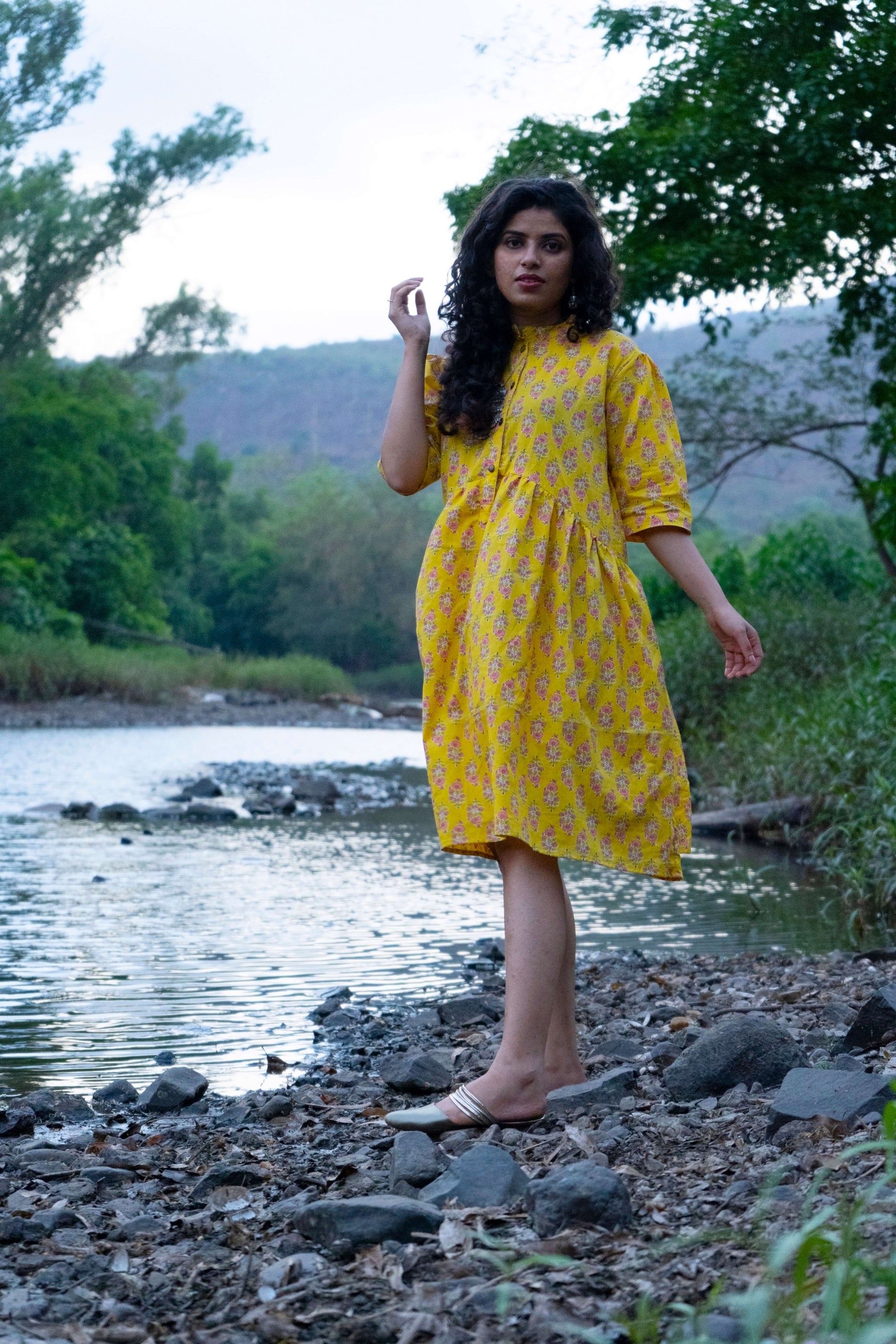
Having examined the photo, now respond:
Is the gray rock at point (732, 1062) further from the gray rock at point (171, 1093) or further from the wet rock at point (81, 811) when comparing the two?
the wet rock at point (81, 811)

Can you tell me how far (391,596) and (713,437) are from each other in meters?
35.1

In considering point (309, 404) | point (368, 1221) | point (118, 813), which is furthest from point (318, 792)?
point (309, 404)

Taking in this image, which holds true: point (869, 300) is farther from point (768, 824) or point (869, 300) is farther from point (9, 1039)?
point (9, 1039)

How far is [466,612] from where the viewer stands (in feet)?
8.58

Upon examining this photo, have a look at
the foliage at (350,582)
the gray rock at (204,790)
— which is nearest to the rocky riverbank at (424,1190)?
the gray rock at (204,790)

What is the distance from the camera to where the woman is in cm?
249

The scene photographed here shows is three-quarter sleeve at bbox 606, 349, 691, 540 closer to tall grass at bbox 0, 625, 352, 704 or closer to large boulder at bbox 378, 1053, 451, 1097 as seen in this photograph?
large boulder at bbox 378, 1053, 451, 1097

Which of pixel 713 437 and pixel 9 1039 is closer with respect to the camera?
pixel 9 1039

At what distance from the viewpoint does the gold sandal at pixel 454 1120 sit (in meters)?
2.46

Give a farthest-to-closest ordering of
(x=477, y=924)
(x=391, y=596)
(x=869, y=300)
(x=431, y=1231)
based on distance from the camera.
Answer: (x=391, y=596) → (x=869, y=300) → (x=477, y=924) → (x=431, y=1231)

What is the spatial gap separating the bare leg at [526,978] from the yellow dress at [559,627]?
0.07 metres

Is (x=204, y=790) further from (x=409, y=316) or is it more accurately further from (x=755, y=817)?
(x=409, y=316)

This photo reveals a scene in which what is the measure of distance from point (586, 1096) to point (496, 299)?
58.2 inches

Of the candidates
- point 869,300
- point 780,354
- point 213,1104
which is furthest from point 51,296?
point 213,1104
